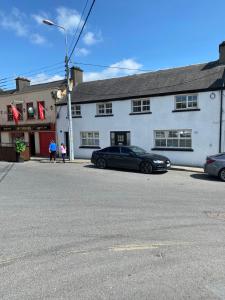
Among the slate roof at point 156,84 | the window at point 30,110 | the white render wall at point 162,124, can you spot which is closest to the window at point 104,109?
the white render wall at point 162,124

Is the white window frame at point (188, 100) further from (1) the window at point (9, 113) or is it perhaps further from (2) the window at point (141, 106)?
(1) the window at point (9, 113)

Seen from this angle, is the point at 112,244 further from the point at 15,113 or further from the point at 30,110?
the point at 15,113

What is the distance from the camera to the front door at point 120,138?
20.5m

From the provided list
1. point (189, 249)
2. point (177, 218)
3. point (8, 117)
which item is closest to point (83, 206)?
point (177, 218)

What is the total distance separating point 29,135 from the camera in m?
27.8

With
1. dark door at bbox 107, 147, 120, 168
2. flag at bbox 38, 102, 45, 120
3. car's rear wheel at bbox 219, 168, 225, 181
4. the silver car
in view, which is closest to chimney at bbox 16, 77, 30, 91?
flag at bbox 38, 102, 45, 120

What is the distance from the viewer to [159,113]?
18.7m

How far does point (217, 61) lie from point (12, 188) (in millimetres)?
15220

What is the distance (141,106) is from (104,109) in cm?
334

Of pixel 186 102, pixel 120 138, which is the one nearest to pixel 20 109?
pixel 120 138

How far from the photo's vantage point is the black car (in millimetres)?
14875

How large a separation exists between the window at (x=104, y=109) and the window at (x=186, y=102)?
215 inches

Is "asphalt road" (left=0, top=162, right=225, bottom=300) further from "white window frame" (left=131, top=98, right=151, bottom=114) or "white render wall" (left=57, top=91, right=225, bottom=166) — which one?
"white window frame" (left=131, top=98, right=151, bottom=114)

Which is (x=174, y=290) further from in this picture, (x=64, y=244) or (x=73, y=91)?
(x=73, y=91)
